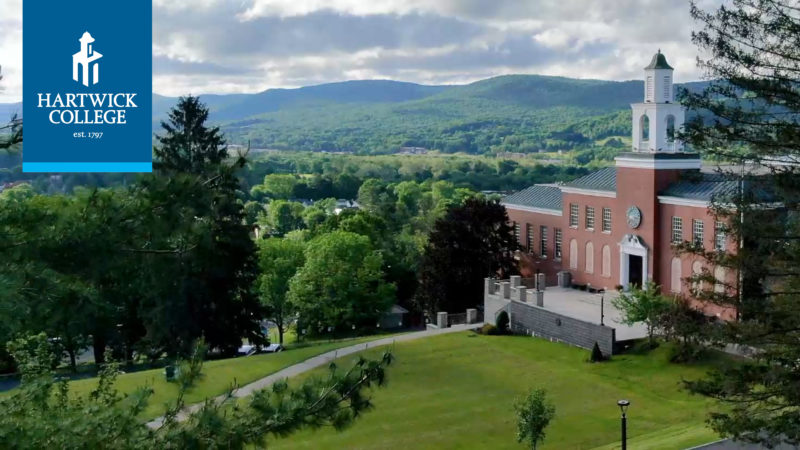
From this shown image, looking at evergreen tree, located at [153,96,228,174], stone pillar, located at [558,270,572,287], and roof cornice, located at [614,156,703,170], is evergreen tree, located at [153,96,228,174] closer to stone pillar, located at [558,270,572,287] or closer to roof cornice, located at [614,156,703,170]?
stone pillar, located at [558,270,572,287]

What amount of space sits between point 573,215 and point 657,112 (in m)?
6.99

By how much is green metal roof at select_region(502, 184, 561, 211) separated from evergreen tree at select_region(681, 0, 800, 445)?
91.1 ft

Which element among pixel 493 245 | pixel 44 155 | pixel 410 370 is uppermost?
pixel 44 155

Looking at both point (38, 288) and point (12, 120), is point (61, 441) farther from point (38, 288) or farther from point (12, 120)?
point (12, 120)

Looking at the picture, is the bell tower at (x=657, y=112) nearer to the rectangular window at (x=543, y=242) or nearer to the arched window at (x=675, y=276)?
the arched window at (x=675, y=276)

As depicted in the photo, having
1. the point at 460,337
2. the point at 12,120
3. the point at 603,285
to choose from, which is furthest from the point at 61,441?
the point at 603,285

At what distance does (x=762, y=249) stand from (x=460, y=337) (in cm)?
2037

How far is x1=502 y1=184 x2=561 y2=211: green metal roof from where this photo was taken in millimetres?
48219

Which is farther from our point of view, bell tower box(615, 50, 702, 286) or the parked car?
the parked car

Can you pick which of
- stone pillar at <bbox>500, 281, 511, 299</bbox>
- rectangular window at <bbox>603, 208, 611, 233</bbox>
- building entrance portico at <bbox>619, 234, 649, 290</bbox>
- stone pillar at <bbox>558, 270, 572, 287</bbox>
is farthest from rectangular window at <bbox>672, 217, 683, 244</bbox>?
stone pillar at <bbox>558, 270, 572, 287</bbox>

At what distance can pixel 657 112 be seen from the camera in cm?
4147

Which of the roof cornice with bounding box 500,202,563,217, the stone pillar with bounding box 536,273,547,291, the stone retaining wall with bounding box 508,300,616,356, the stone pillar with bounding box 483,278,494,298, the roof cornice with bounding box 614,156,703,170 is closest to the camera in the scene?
the stone retaining wall with bounding box 508,300,616,356

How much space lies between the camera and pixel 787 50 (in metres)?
18.6

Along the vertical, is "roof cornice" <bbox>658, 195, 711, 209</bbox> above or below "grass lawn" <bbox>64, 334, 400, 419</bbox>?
above
